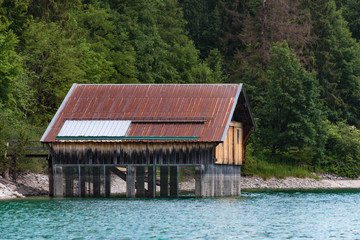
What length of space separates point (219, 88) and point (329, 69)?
159 ft

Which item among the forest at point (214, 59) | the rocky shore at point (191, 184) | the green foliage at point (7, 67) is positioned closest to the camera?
the rocky shore at point (191, 184)

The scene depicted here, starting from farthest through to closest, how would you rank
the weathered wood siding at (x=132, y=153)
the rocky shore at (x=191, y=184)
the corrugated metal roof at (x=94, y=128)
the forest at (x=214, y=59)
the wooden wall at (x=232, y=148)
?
the forest at (x=214, y=59)
the rocky shore at (x=191, y=184)
the wooden wall at (x=232, y=148)
the corrugated metal roof at (x=94, y=128)
the weathered wood siding at (x=132, y=153)

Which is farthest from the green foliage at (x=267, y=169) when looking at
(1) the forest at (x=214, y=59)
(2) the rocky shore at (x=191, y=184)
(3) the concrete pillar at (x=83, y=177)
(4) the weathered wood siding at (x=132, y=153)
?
(3) the concrete pillar at (x=83, y=177)

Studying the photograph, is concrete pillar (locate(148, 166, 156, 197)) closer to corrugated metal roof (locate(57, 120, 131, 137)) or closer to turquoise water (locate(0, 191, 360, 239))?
turquoise water (locate(0, 191, 360, 239))

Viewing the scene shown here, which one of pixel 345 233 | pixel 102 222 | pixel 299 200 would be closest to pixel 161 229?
pixel 102 222

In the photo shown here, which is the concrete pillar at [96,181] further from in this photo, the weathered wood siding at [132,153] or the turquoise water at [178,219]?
the turquoise water at [178,219]

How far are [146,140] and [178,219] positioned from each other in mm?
11727

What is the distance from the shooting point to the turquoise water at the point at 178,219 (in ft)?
106

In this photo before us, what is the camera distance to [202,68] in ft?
304

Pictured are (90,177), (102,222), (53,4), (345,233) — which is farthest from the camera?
(53,4)

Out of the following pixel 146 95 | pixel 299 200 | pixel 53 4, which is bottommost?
pixel 299 200

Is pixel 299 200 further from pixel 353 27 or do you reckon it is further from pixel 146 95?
pixel 353 27

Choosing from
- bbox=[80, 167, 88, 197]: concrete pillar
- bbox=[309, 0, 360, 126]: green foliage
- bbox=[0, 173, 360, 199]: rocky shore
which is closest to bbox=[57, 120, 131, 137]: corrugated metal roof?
bbox=[80, 167, 88, 197]: concrete pillar

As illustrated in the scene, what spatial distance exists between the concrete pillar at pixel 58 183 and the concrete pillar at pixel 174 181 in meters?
7.24
